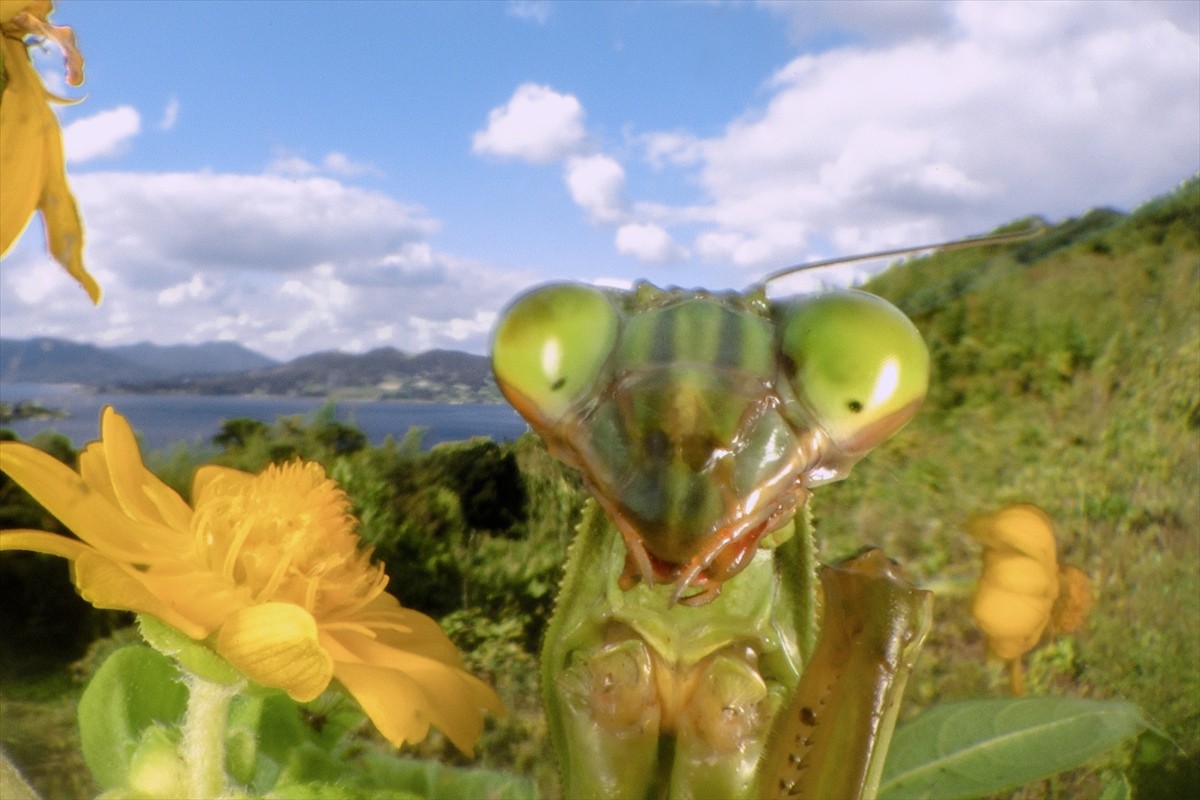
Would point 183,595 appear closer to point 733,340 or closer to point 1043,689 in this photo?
point 733,340

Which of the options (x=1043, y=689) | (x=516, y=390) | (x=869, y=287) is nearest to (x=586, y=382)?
(x=516, y=390)

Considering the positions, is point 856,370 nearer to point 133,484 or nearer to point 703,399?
point 703,399

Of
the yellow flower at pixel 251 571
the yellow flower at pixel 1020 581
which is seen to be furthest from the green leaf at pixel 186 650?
the yellow flower at pixel 1020 581

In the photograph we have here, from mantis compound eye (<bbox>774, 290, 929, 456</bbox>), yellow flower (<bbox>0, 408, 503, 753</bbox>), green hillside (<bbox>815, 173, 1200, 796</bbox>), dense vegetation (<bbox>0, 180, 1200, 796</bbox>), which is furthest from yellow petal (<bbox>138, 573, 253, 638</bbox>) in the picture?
green hillside (<bbox>815, 173, 1200, 796</bbox>)

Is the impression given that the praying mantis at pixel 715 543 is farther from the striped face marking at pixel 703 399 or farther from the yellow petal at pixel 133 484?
the yellow petal at pixel 133 484

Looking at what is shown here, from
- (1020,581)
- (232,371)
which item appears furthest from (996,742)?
(232,371)
